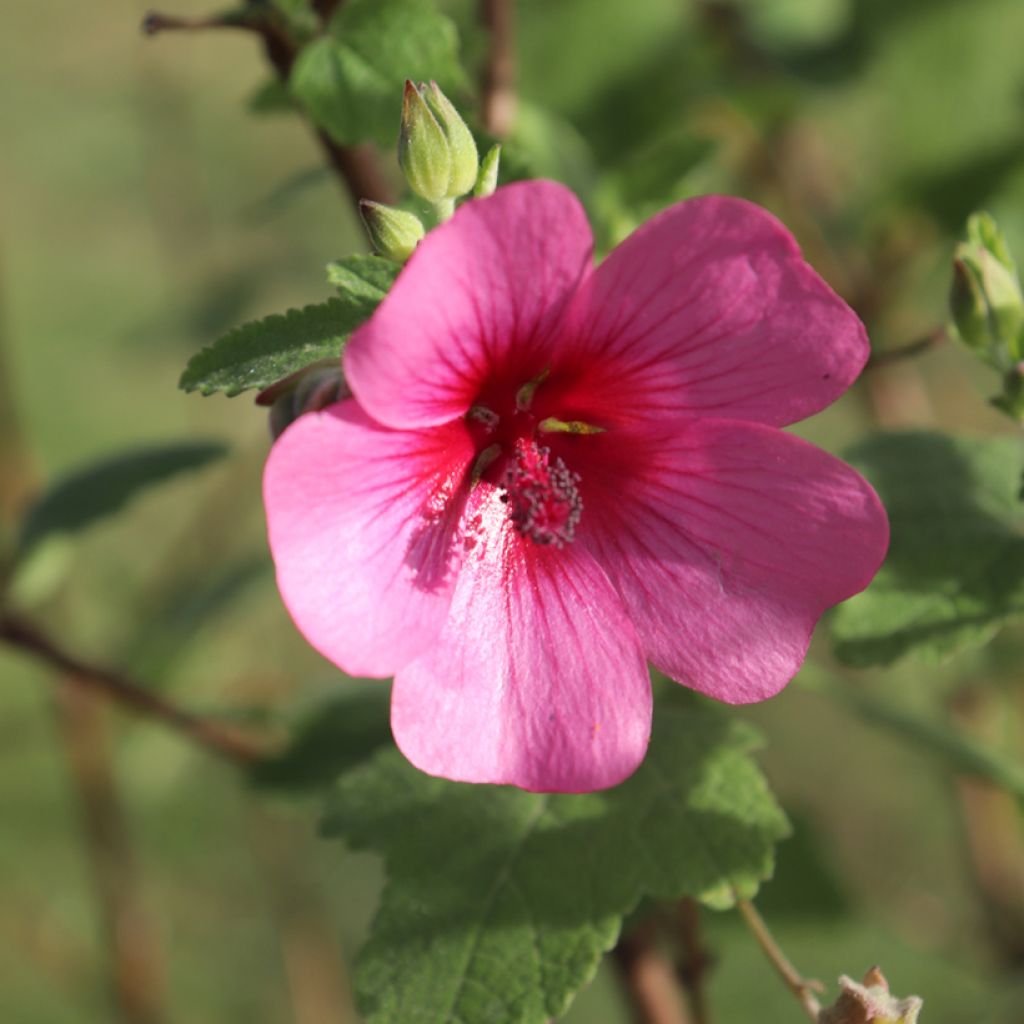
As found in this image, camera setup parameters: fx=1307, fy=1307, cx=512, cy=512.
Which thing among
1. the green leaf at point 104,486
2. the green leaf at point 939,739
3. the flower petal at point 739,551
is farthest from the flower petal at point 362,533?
the green leaf at point 939,739

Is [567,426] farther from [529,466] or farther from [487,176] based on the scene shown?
[487,176]

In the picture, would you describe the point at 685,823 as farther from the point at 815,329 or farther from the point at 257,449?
the point at 257,449

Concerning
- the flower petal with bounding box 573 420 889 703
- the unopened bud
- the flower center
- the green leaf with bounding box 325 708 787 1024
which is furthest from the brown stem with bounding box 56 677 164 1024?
the unopened bud

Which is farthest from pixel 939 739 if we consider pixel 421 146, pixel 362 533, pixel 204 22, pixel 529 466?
pixel 204 22

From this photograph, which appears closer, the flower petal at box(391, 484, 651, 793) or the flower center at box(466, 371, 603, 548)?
the flower petal at box(391, 484, 651, 793)

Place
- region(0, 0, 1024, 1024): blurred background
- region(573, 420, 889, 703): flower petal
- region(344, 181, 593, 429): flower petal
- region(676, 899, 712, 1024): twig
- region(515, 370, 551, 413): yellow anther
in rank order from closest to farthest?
1. region(344, 181, 593, 429): flower petal
2. region(573, 420, 889, 703): flower petal
3. region(515, 370, 551, 413): yellow anther
4. region(676, 899, 712, 1024): twig
5. region(0, 0, 1024, 1024): blurred background

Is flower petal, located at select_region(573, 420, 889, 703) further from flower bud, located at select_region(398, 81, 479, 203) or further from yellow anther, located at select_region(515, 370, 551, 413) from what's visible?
flower bud, located at select_region(398, 81, 479, 203)
